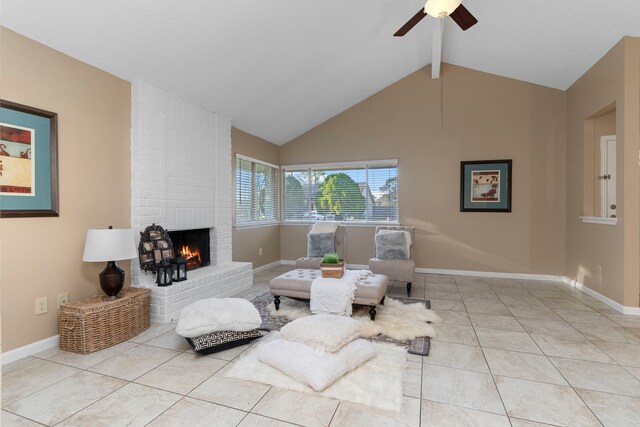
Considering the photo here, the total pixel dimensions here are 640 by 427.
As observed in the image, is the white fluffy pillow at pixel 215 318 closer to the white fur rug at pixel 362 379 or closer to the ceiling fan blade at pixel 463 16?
the white fur rug at pixel 362 379

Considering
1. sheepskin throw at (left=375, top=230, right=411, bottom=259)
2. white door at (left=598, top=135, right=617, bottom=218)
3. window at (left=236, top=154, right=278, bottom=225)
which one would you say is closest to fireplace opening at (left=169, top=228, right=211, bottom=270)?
window at (left=236, top=154, right=278, bottom=225)

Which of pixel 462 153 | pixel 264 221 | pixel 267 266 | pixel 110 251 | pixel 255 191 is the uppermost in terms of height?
pixel 462 153

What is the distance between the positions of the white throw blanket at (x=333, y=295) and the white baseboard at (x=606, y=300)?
2838mm

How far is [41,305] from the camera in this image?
2.53m

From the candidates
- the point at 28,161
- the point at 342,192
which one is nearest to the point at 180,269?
the point at 28,161

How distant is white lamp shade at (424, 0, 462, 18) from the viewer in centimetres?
255

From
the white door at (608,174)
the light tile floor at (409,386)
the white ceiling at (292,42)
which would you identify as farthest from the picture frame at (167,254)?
the white door at (608,174)

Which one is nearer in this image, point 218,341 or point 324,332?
point 324,332

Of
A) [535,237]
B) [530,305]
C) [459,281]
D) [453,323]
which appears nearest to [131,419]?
[453,323]

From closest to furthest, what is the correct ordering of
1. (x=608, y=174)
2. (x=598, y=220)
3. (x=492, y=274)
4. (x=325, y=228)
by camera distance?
1. (x=598, y=220)
2. (x=608, y=174)
3. (x=325, y=228)
4. (x=492, y=274)

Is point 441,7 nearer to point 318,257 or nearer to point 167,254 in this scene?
point 318,257

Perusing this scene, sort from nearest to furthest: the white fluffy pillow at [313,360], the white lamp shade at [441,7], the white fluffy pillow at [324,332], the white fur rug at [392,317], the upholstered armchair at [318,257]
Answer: the white fluffy pillow at [313,360], the white fluffy pillow at [324,332], the white lamp shade at [441,7], the white fur rug at [392,317], the upholstered armchair at [318,257]

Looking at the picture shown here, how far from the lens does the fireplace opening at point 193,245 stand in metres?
3.94

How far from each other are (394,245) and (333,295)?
1.67 m
